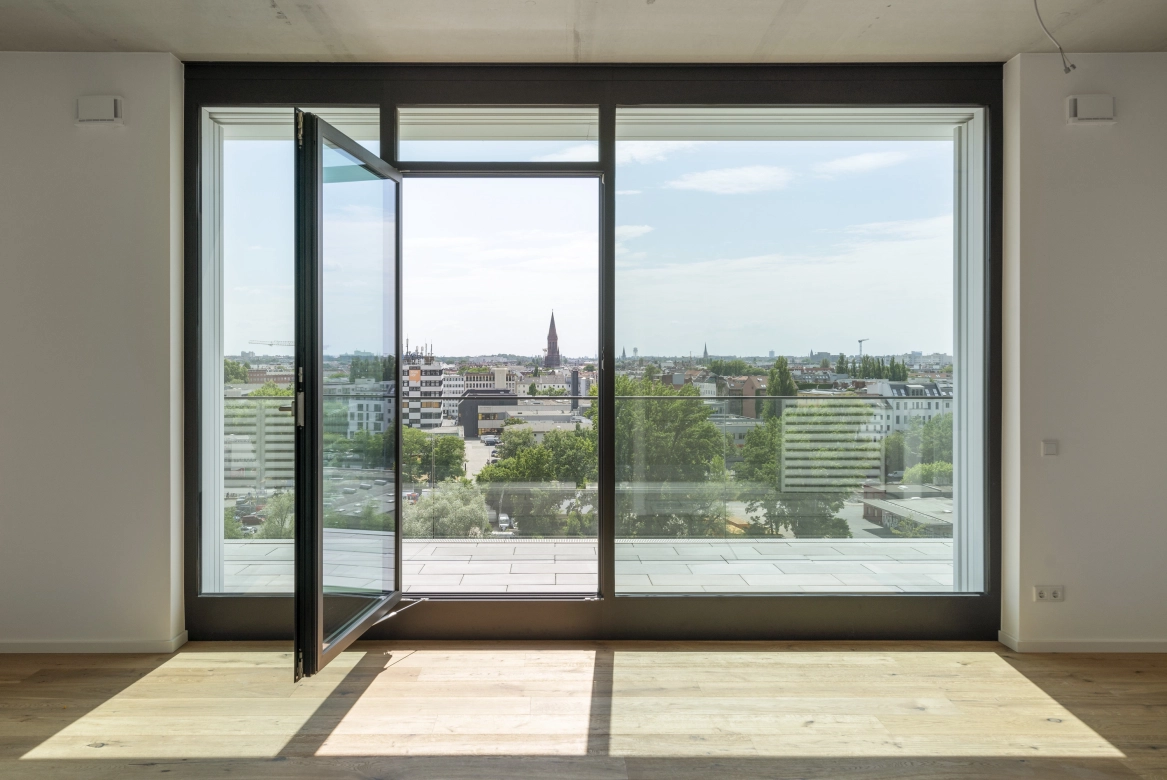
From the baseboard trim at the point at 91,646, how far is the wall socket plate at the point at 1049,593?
402 cm

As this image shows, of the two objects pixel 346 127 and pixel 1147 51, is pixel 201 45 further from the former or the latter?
pixel 1147 51

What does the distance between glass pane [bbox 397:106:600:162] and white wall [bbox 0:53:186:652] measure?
1.12 metres

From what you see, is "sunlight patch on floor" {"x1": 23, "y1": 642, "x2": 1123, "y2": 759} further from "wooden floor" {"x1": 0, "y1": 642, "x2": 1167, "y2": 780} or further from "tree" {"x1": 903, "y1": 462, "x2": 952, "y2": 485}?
"tree" {"x1": 903, "y1": 462, "x2": 952, "y2": 485}

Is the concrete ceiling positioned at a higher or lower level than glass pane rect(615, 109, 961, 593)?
higher

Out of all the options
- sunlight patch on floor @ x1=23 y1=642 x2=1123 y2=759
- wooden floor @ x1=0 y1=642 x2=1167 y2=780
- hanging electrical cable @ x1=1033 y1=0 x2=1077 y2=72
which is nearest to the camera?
wooden floor @ x1=0 y1=642 x2=1167 y2=780

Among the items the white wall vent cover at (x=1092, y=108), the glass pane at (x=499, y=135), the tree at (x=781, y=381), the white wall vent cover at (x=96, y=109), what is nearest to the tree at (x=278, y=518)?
the glass pane at (x=499, y=135)

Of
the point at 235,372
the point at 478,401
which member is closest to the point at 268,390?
the point at 235,372

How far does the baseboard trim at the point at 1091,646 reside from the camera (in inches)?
133

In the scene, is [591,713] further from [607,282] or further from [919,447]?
[919,447]

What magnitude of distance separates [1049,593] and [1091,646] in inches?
12.1

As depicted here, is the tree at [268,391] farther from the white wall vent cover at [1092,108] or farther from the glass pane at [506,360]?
the white wall vent cover at [1092,108]

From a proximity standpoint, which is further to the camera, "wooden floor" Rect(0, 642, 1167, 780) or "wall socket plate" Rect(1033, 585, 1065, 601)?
"wall socket plate" Rect(1033, 585, 1065, 601)

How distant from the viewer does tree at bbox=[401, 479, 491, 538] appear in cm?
362

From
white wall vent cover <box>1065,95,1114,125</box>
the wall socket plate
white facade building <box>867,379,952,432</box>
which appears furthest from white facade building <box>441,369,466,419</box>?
white wall vent cover <box>1065,95,1114,125</box>
